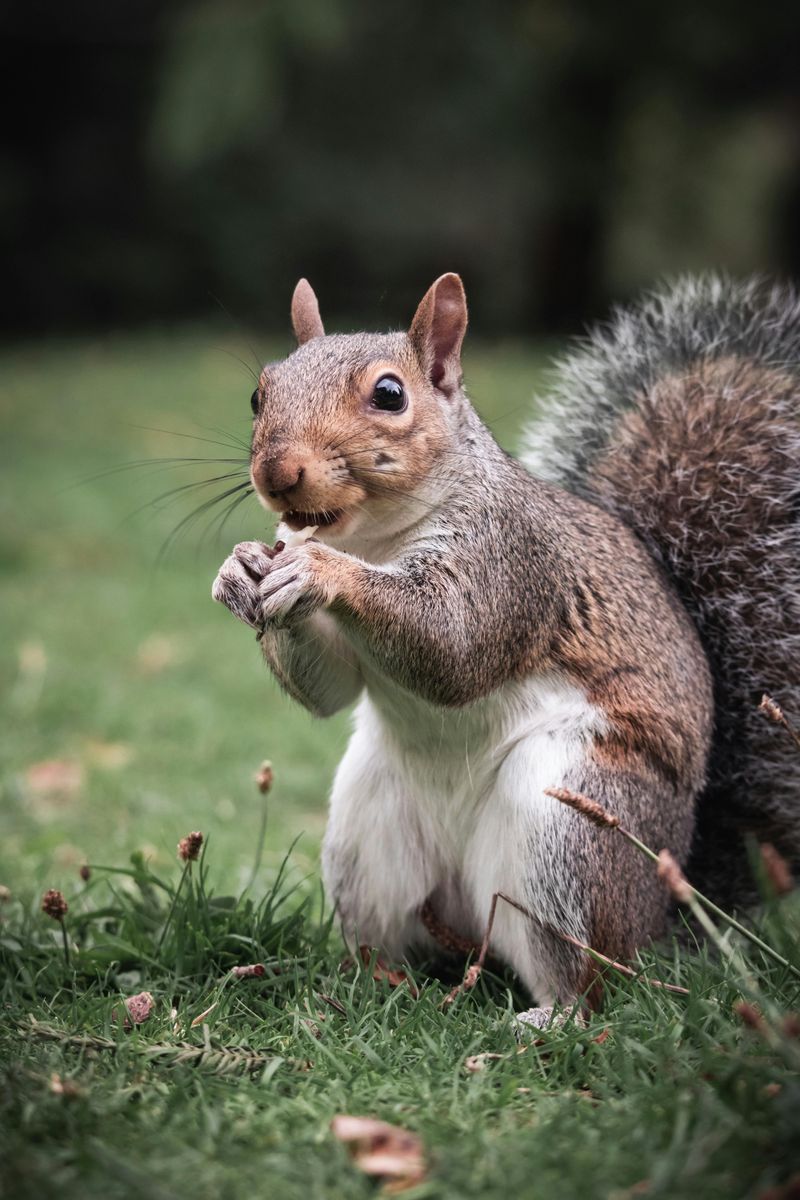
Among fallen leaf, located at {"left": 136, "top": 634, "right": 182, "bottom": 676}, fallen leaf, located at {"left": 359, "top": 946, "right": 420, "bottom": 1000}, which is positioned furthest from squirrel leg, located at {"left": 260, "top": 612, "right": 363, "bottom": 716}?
fallen leaf, located at {"left": 136, "top": 634, "right": 182, "bottom": 676}

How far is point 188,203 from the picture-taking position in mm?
11016

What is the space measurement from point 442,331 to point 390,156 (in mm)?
9172

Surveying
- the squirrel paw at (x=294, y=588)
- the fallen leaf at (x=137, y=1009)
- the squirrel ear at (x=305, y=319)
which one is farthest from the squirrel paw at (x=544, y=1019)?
the squirrel ear at (x=305, y=319)

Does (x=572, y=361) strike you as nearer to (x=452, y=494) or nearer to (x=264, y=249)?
(x=452, y=494)

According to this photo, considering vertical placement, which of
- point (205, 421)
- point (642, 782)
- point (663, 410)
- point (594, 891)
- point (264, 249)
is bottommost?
point (594, 891)

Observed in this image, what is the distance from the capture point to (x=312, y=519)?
1.89 m

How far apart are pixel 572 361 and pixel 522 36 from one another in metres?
8.31

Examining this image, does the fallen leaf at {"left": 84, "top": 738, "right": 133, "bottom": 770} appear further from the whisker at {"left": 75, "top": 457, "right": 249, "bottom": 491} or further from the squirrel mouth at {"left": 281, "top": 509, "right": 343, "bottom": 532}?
the squirrel mouth at {"left": 281, "top": 509, "right": 343, "bottom": 532}

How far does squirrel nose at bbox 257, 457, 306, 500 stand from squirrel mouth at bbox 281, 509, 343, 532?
86 millimetres

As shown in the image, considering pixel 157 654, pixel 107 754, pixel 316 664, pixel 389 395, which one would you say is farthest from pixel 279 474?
pixel 157 654

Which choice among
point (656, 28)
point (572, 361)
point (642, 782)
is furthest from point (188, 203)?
point (642, 782)

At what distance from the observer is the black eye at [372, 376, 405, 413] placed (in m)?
1.92

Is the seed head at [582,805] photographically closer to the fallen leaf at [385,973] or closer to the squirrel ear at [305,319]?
the fallen leaf at [385,973]

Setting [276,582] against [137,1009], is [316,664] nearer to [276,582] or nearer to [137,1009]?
[276,582]
